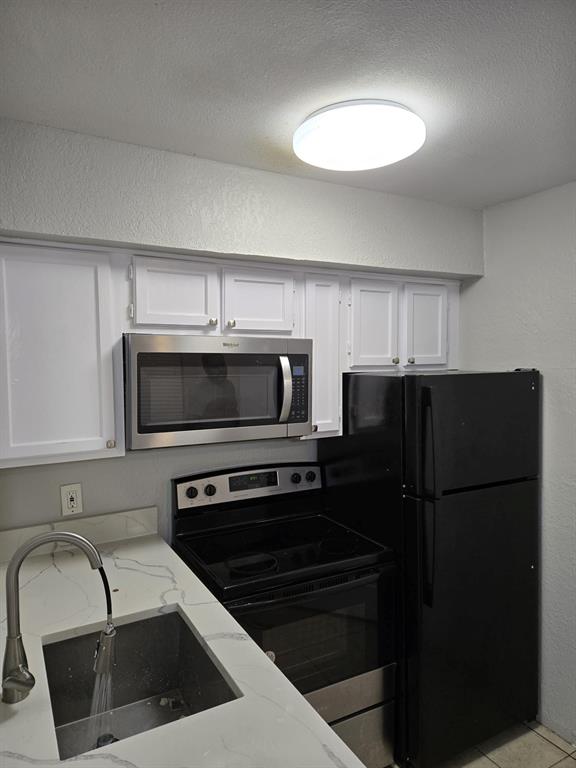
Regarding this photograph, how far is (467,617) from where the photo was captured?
2.15 m

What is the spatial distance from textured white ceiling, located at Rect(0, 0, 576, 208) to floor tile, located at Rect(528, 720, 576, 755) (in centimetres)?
242

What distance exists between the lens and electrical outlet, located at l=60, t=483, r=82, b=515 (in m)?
2.00

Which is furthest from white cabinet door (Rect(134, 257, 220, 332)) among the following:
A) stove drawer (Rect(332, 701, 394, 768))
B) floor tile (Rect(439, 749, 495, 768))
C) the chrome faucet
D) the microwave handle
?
floor tile (Rect(439, 749, 495, 768))

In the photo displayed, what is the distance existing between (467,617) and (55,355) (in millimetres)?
1882

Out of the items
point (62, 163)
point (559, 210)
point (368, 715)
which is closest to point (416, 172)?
point (559, 210)

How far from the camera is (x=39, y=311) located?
5.75 ft

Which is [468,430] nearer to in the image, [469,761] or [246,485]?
[246,485]

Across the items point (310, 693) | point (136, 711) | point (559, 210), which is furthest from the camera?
point (559, 210)

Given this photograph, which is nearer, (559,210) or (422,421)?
(422,421)

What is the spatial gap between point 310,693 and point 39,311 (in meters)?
1.66

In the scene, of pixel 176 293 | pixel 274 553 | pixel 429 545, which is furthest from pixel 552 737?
pixel 176 293

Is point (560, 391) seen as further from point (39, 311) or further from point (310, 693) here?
point (39, 311)

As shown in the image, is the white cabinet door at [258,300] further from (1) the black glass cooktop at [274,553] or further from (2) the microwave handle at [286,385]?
(1) the black glass cooktop at [274,553]

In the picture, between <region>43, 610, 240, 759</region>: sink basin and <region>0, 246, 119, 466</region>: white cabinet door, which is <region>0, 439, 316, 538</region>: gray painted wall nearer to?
<region>0, 246, 119, 466</region>: white cabinet door
